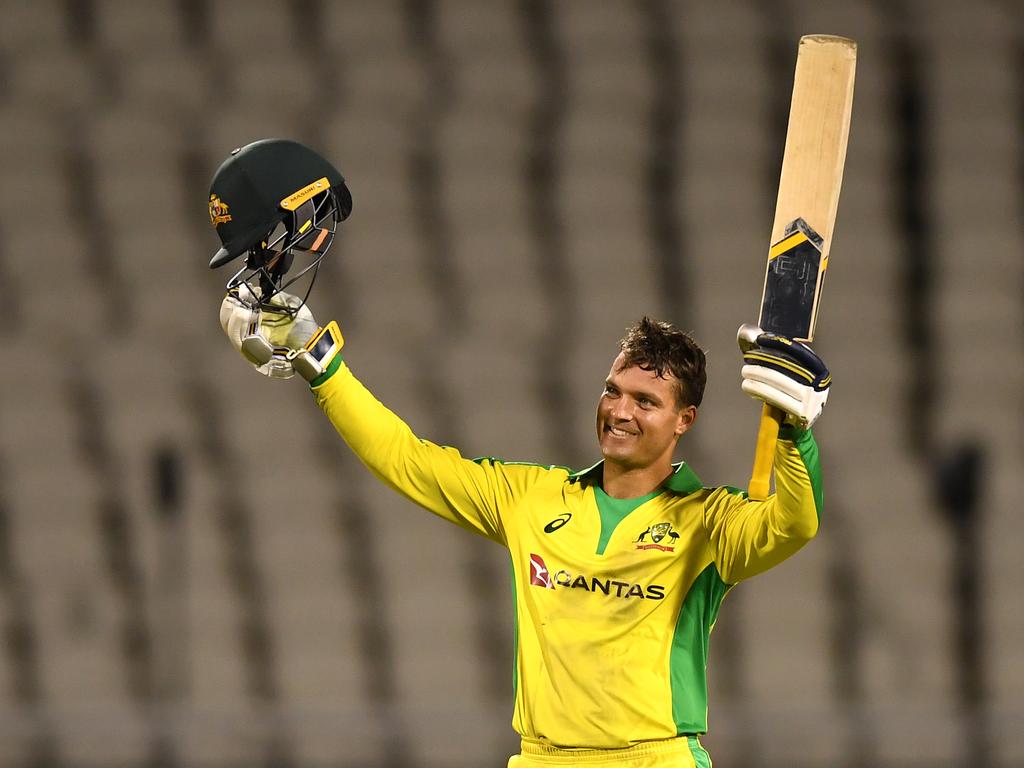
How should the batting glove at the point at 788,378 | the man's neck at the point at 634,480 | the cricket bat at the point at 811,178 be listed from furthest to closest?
1. the man's neck at the point at 634,480
2. the cricket bat at the point at 811,178
3. the batting glove at the point at 788,378

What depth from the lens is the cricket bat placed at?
8.93 feet

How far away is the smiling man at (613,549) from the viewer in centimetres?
281

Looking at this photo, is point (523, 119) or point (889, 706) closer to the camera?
point (889, 706)

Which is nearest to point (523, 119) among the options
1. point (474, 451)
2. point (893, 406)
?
point (474, 451)

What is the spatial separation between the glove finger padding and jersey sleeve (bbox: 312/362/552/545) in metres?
0.58

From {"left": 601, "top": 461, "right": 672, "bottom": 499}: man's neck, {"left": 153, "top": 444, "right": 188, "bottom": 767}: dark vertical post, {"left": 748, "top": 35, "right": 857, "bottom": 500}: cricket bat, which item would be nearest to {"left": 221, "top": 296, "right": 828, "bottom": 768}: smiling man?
{"left": 601, "top": 461, "right": 672, "bottom": 499}: man's neck

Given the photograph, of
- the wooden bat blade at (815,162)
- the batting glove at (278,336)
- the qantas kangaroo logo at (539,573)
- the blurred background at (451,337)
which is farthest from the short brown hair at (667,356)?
the blurred background at (451,337)

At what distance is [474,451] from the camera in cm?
595

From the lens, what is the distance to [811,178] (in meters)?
2.75

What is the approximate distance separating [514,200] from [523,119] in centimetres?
31

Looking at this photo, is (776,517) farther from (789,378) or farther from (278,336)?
(278,336)

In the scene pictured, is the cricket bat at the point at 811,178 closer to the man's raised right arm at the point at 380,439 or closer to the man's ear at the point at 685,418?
the man's ear at the point at 685,418

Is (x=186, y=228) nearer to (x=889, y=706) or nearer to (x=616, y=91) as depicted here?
(x=616, y=91)

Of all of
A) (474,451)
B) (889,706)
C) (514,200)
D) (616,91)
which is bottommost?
(889,706)
